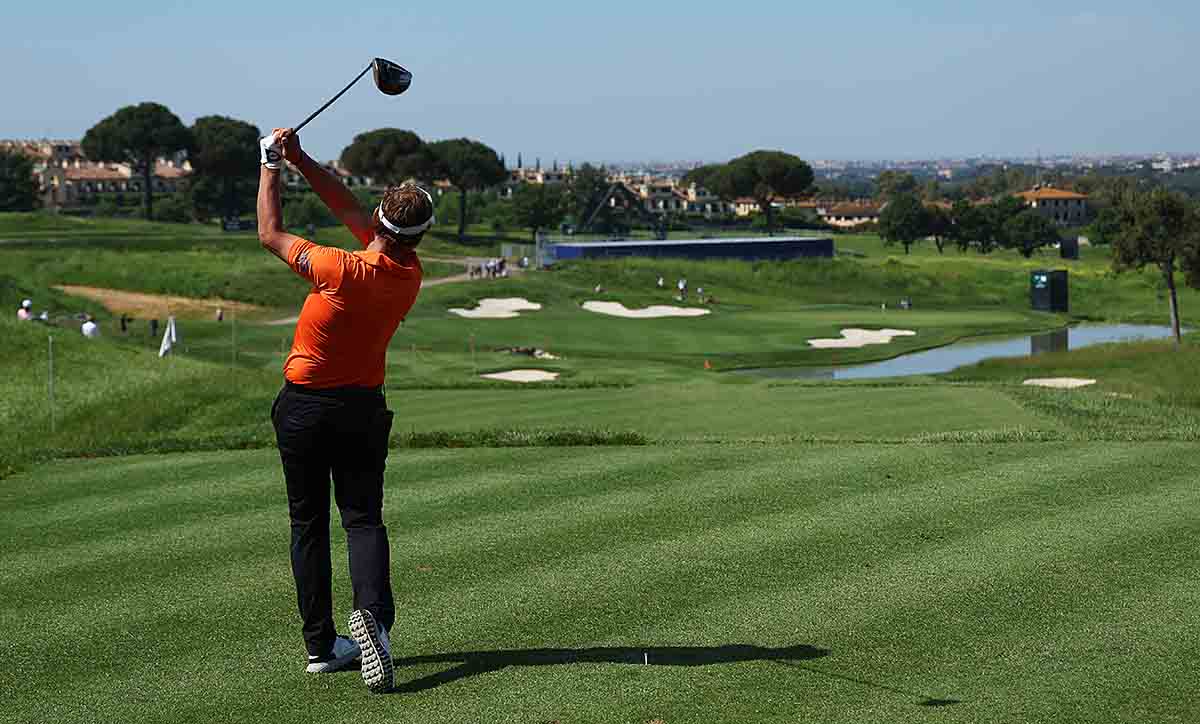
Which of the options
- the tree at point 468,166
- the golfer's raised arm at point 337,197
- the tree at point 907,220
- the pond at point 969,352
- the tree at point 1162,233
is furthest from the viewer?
the tree at point 907,220

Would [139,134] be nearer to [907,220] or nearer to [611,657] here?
[907,220]

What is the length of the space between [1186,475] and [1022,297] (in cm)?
7936

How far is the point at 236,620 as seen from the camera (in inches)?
316

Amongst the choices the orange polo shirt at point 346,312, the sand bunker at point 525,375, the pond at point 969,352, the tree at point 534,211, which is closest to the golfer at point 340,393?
the orange polo shirt at point 346,312

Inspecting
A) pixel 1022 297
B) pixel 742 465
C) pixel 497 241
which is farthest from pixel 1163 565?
pixel 497 241

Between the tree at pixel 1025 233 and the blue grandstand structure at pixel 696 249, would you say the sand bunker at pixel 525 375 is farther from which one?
the tree at pixel 1025 233

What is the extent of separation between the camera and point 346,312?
7.29 meters

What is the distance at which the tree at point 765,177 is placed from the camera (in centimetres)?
14550

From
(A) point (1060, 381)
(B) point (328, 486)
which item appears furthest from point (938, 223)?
(B) point (328, 486)

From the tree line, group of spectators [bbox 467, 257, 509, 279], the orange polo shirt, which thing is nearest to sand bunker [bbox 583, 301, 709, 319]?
group of spectators [bbox 467, 257, 509, 279]

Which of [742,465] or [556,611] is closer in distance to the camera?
[556,611]

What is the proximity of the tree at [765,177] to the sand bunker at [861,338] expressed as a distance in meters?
86.6

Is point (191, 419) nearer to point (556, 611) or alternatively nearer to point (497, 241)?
point (556, 611)

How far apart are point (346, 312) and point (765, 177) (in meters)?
142
